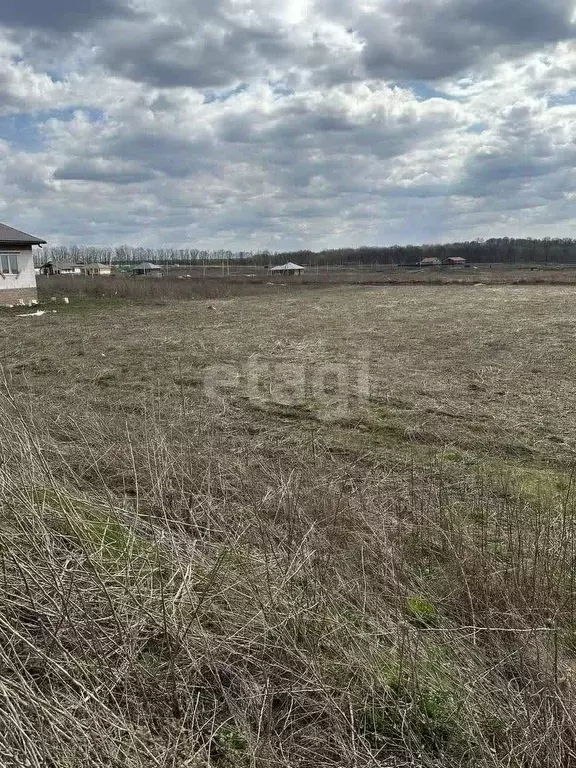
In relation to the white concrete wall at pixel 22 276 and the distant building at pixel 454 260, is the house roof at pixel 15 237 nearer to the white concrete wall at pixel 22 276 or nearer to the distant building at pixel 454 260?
the white concrete wall at pixel 22 276

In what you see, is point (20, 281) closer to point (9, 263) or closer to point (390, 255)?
point (9, 263)

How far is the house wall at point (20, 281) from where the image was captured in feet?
86.0

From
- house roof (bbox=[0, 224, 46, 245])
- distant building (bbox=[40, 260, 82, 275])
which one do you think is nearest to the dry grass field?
house roof (bbox=[0, 224, 46, 245])

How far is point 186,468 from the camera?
13.6 feet

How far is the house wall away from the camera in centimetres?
2620

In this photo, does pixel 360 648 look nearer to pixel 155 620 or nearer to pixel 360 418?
pixel 155 620

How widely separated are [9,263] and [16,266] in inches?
16.1

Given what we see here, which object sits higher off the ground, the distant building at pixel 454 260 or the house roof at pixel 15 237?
the distant building at pixel 454 260

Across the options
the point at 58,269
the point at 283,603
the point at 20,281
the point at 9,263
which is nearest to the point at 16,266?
the point at 9,263

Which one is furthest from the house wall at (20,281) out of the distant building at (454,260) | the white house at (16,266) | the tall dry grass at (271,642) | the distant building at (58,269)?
the distant building at (454,260)

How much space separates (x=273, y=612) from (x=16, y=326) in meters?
19.7

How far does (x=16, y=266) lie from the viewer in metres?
26.8

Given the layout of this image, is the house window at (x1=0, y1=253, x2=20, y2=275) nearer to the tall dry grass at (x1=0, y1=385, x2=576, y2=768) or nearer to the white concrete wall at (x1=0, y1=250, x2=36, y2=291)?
the white concrete wall at (x1=0, y1=250, x2=36, y2=291)

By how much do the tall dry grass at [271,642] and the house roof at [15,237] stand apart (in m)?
25.8
